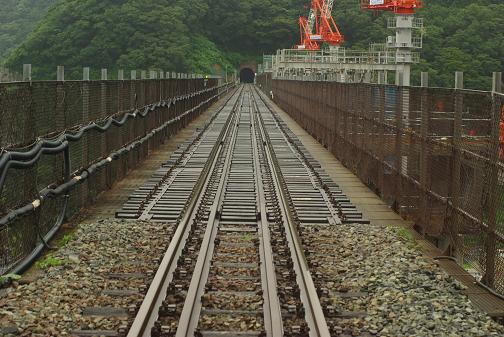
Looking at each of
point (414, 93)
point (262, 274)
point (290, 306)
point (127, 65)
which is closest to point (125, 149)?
point (414, 93)

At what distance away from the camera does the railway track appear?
6.47 metres

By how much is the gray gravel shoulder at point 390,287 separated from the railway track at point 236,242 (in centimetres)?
34

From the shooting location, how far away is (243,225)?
11055mm

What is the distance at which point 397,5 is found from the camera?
230 feet

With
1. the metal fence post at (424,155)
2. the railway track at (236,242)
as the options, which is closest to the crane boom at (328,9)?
the railway track at (236,242)

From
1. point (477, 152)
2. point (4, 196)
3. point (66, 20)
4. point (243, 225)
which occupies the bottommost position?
point (243, 225)

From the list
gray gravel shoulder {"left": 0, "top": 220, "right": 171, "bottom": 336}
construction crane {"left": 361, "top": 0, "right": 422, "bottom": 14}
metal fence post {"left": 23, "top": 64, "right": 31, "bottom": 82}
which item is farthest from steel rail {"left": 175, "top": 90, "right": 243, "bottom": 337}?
construction crane {"left": 361, "top": 0, "right": 422, "bottom": 14}

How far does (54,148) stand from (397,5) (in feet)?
210

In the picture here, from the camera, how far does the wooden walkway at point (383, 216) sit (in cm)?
744

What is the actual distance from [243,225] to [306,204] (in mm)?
2024

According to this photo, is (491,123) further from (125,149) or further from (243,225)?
(125,149)

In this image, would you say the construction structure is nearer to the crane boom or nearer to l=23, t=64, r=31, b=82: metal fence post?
the crane boom

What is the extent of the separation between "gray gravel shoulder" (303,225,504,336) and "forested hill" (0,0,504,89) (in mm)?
70443

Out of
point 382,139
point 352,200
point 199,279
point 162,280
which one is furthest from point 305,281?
point 382,139
